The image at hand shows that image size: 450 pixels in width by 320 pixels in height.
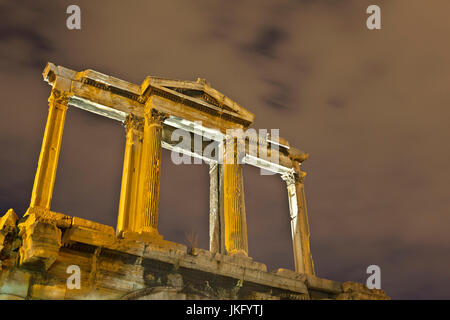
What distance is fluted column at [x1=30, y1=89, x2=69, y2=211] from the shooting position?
643 inches

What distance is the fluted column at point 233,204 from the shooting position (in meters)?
19.0

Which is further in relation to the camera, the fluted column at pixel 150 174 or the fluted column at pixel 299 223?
the fluted column at pixel 299 223

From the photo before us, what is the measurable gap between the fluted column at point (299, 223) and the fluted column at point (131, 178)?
849 cm

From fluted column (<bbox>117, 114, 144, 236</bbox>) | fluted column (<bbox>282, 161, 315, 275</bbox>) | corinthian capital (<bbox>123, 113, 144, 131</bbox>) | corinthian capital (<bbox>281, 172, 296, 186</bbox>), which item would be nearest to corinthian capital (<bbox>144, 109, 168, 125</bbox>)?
corinthian capital (<bbox>123, 113, 144, 131</bbox>)

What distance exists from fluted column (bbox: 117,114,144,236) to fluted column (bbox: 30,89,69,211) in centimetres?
279

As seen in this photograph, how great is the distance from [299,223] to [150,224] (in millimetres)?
8897

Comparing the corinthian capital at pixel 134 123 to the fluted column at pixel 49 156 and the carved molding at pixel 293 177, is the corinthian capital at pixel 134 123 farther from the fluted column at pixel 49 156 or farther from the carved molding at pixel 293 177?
the carved molding at pixel 293 177

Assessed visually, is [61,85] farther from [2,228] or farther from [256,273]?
[256,273]

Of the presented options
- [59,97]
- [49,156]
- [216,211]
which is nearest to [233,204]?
[216,211]

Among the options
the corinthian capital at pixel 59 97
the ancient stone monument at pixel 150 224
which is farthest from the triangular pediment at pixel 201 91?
the corinthian capital at pixel 59 97

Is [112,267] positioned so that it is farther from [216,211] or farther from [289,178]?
[289,178]

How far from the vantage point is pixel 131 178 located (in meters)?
19.1
